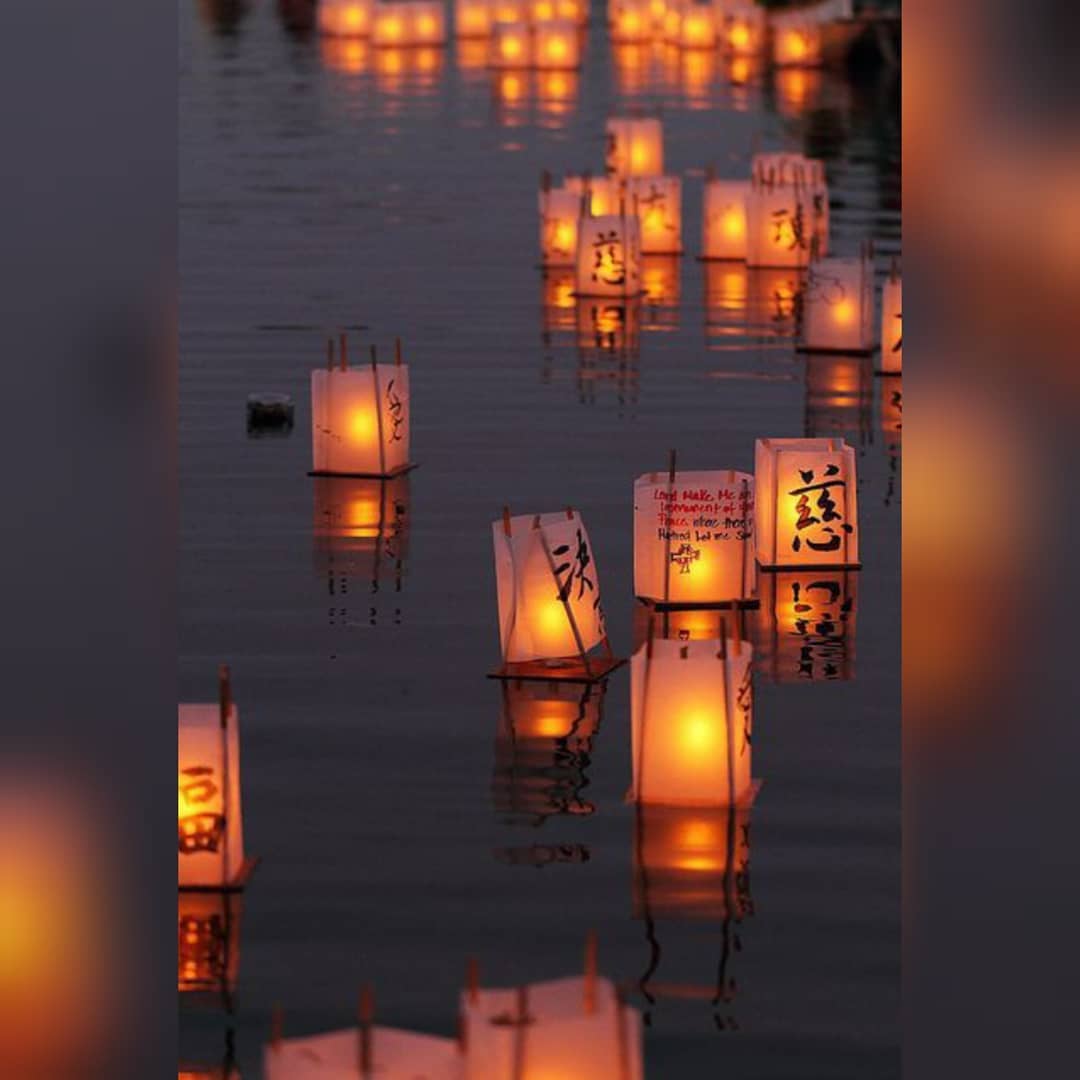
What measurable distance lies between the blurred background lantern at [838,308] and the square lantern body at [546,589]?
11.3 m

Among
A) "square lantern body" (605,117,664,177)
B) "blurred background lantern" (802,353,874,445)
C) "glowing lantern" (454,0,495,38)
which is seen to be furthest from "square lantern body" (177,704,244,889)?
"glowing lantern" (454,0,495,38)

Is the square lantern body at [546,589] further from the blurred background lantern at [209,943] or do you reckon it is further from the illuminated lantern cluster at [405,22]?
the illuminated lantern cluster at [405,22]

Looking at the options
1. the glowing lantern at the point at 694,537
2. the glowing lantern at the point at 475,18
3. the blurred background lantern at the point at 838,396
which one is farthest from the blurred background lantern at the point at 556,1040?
the glowing lantern at the point at 475,18

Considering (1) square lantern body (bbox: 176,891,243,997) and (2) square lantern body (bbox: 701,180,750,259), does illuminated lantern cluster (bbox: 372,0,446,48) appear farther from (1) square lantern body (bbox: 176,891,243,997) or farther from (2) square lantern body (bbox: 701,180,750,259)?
(1) square lantern body (bbox: 176,891,243,997)

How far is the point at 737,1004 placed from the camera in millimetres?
12062

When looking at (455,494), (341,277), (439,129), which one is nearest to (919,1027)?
(455,494)

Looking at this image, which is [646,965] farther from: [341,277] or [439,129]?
[439,129]

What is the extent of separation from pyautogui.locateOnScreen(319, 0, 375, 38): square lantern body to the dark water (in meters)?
24.4

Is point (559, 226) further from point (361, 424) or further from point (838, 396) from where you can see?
point (361, 424)

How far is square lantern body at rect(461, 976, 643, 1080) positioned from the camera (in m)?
10.0

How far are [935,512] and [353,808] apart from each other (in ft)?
14.7

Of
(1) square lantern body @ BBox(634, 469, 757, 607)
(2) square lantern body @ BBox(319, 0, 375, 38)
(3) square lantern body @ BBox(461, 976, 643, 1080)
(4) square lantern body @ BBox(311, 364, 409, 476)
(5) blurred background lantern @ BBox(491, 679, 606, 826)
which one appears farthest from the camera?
(2) square lantern body @ BBox(319, 0, 375, 38)

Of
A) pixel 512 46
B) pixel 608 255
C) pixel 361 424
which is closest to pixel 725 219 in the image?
pixel 608 255

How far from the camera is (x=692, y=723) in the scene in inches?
566
